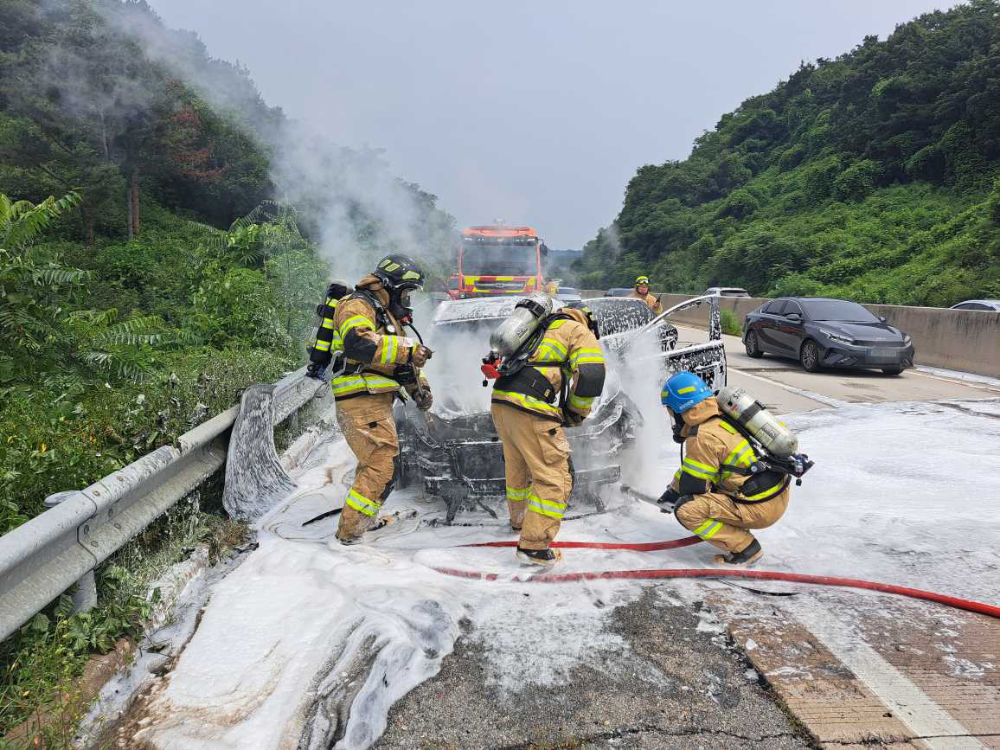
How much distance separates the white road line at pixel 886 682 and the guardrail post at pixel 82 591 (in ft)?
10.2

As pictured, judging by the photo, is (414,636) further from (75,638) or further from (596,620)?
(75,638)

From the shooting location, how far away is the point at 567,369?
418 cm

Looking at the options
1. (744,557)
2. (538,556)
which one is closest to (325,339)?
(538,556)

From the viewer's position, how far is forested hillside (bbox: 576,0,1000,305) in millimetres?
28672

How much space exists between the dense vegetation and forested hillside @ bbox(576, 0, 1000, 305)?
63.8 ft

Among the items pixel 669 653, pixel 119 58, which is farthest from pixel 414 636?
pixel 119 58

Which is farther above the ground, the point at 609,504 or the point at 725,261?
the point at 725,261

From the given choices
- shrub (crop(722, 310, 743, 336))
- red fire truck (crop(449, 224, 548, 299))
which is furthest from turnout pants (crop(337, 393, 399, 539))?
shrub (crop(722, 310, 743, 336))

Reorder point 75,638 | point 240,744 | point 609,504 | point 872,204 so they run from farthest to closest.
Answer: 1. point 872,204
2. point 609,504
3. point 75,638
4. point 240,744

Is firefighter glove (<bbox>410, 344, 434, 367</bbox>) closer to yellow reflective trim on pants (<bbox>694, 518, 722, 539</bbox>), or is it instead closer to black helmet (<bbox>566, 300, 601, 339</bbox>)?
black helmet (<bbox>566, 300, 601, 339</bbox>)

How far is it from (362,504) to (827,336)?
32.6 ft

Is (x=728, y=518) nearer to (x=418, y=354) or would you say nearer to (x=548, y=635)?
(x=548, y=635)

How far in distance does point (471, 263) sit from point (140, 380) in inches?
589

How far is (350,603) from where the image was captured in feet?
11.2
